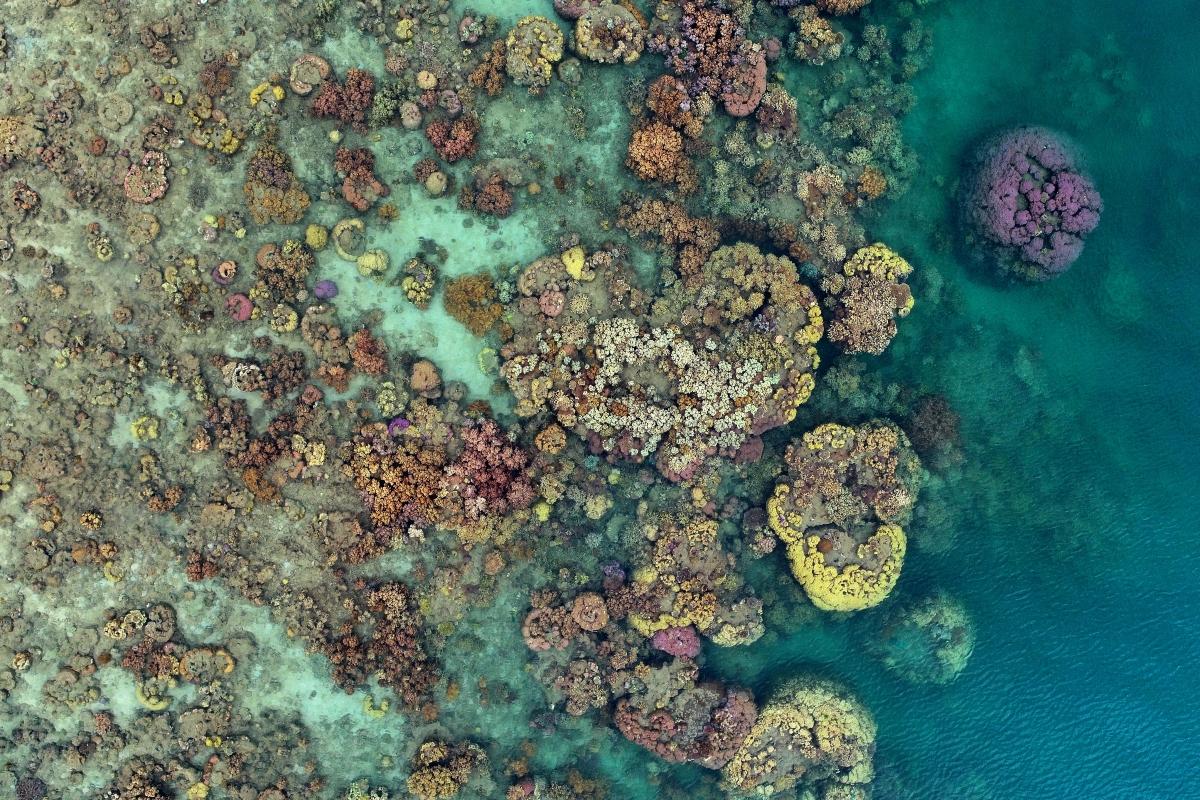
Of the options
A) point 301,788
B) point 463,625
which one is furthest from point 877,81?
point 301,788

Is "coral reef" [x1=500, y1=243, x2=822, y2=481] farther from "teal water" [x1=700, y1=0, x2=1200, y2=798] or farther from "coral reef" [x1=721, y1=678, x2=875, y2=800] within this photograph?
"coral reef" [x1=721, y1=678, x2=875, y2=800]

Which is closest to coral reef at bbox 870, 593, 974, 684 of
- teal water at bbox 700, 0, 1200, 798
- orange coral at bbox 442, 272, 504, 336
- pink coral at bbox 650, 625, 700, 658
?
teal water at bbox 700, 0, 1200, 798

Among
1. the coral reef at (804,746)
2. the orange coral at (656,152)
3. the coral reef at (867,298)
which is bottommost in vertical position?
the coral reef at (804,746)

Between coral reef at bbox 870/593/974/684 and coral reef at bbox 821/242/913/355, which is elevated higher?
coral reef at bbox 821/242/913/355

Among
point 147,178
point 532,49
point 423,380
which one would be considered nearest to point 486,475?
point 423,380

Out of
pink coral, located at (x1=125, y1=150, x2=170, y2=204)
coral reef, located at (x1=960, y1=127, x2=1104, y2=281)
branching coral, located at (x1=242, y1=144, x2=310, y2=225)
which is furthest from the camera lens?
coral reef, located at (x1=960, y1=127, x2=1104, y2=281)

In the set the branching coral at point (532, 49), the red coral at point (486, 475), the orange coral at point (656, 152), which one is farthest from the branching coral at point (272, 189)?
the orange coral at point (656, 152)

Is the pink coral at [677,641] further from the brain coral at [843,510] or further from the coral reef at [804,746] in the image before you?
the brain coral at [843,510]
